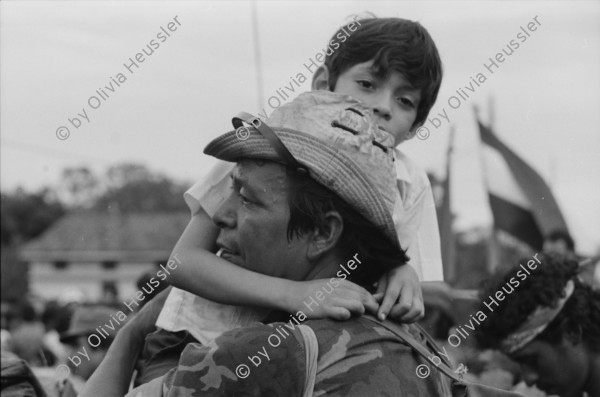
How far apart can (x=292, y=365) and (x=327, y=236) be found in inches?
16.6

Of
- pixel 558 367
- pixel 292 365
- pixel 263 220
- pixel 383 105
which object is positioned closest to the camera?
pixel 292 365

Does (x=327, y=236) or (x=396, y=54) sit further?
(x=396, y=54)

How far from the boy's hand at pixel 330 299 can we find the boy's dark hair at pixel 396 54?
1.14 m

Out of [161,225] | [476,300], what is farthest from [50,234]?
[476,300]

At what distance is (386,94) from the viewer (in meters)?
3.47

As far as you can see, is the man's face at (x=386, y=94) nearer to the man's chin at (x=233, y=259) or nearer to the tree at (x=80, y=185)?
the man's chin at (x=233, y=259)

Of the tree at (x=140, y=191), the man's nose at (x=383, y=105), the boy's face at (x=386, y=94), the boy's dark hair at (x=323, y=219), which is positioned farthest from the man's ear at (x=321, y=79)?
the tree at (x=140, y=191)

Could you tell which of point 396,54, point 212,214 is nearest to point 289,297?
point 212,214

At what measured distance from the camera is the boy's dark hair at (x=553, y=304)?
4297 millimetres

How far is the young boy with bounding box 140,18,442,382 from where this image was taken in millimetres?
2602

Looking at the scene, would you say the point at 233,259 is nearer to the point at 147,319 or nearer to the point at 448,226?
the point at 147,319

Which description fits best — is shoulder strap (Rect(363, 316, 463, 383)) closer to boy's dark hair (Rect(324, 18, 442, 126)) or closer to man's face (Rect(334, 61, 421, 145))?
man's face (Rect(334, 61, 421, 145))

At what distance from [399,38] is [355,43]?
0.15 m

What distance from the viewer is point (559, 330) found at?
14.1 feet
